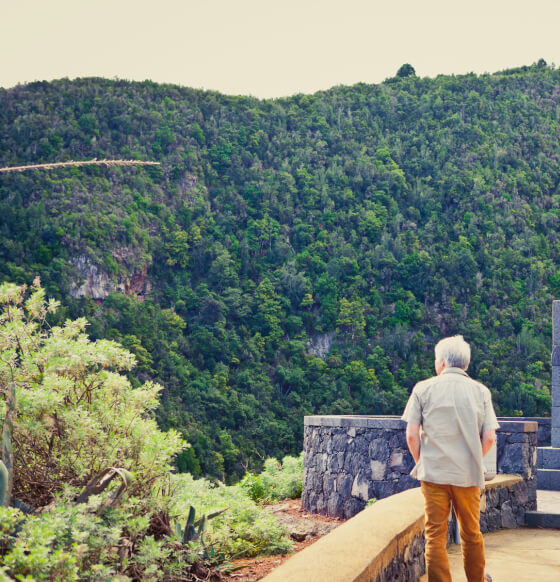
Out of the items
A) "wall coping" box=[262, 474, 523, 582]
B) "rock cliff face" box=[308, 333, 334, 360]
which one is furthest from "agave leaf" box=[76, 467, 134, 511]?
"rock cliff face" box=[308, 333, 334, 360]

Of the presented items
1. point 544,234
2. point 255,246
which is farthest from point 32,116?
point 544,234

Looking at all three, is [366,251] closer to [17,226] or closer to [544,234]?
[544,234]

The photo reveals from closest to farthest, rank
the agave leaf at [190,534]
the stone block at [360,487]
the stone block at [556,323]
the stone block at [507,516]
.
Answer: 1. the agave leaf at [190,534]
2. the stone block at [507,516]
3. the stone block at [360,487]
4. the stone block at [556,323]

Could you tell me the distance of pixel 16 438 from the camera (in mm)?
3721

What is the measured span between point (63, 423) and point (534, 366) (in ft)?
151

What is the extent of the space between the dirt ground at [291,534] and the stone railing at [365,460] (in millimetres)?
225

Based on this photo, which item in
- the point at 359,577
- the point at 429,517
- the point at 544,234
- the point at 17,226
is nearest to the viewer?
the point at 359,577

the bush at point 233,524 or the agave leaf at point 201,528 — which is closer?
the agave leaf at point 201,528

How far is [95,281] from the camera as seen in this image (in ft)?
169

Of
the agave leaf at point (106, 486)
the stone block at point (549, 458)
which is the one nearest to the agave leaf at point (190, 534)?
the agave leaf at point (106, 486)

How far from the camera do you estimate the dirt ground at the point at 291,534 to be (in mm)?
4168

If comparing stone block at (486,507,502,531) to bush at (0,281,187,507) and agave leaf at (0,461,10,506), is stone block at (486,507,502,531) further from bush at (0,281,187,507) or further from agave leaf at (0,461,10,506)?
agave leaf at (0,461,10,506)

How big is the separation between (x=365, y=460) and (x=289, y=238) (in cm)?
5820

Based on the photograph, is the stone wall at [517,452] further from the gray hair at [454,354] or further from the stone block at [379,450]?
the gray hair at [454,354]
